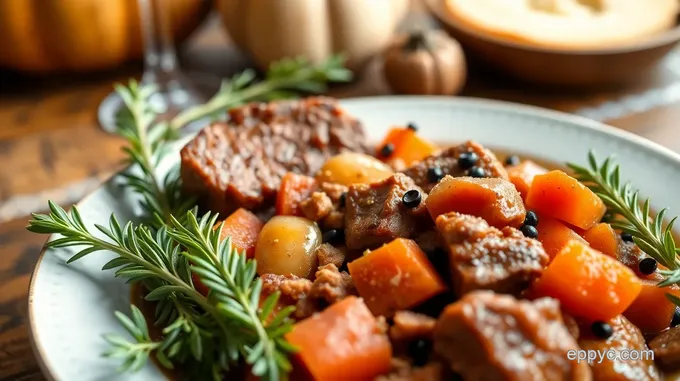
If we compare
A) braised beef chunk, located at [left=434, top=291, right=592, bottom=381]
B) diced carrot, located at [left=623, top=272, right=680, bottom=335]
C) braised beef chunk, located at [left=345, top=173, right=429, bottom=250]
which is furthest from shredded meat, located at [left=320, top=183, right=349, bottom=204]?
diced carrot, located at [left=623, top=272, right=680, bottom=335]

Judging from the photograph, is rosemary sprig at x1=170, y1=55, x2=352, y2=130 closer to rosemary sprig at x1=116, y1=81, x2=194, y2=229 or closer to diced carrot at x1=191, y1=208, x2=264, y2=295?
rosemary sprig at x1=116, y1=81, x2=194, y2=229

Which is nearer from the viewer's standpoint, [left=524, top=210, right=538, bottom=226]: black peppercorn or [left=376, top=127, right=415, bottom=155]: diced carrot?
[left=524, top=210, right=538, bottom=226]: black peppercorn

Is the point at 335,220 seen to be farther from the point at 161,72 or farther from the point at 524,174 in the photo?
the point at 161,72

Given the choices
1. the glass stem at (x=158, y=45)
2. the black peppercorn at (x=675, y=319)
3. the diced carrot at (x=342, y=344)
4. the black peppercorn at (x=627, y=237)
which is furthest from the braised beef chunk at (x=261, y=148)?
the glass stem at (x=158, y=45)

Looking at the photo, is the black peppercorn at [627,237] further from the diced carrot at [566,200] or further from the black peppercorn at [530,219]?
the black peppercorn at [530,219]

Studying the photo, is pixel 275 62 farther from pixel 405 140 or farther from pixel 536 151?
pixel 536 151
